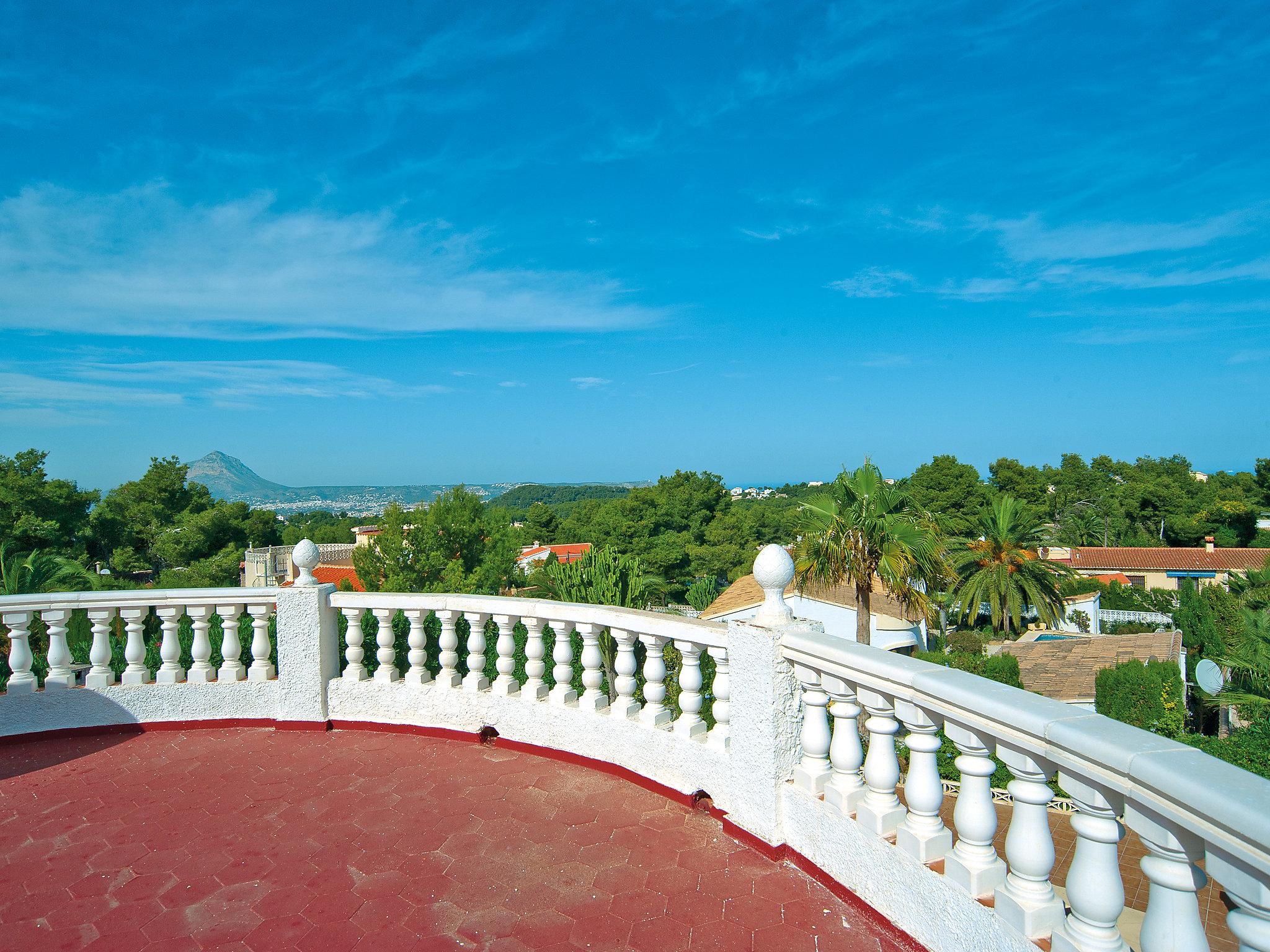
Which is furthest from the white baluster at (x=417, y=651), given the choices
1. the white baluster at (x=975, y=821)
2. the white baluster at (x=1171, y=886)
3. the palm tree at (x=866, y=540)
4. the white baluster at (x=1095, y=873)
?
the palm tree at (x=866, y=540)

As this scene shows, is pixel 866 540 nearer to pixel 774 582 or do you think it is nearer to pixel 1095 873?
pixel 774 582

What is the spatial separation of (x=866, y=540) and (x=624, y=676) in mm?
12878

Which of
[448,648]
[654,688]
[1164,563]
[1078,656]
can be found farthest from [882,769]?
[1164,563]

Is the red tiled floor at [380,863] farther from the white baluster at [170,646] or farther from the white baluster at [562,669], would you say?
the white baluster at [170,646]

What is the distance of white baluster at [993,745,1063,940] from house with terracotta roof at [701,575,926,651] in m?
16.6

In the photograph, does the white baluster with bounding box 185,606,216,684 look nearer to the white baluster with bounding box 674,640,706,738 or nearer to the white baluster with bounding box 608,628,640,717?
the white baluster with bounding box 608,628,640,717

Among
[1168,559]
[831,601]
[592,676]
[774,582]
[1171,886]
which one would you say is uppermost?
[774,582]

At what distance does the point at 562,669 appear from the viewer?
428cm

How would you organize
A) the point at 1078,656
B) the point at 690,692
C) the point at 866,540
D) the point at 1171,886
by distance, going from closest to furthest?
the point at 1171,886
the point at 690,692
the point at 866,540
the point at 1078,656

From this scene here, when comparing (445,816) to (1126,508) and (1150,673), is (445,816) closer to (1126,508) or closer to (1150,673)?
(1150,673)

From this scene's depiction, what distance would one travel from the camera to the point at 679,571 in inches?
2035

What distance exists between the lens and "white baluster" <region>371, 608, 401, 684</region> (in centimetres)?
480

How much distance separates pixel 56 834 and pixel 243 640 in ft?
6.82

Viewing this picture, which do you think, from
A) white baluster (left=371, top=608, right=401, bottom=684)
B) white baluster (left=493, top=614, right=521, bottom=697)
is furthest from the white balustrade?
white baluster (left=493, top=614, right=521, bottom=697)
